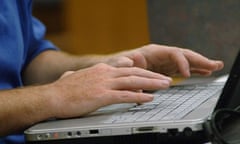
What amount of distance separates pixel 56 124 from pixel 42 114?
0.05 m

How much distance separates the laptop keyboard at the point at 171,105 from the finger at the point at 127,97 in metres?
0.02

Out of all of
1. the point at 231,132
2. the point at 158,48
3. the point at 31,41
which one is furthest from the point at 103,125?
the point at 31,41

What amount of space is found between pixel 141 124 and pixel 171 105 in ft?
0.52

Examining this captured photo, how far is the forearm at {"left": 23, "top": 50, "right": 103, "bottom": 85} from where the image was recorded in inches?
58.6

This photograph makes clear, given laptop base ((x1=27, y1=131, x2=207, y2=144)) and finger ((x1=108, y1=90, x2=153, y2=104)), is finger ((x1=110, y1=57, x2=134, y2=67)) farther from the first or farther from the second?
laptop base ((x1=27, y1=131, x2=207, y2=144))

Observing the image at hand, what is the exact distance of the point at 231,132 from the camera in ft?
2.87

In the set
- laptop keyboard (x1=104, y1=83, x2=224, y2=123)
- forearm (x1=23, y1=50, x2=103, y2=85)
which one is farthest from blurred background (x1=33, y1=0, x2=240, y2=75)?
laptop keyboard (x1=104, y1=83, x2=224, y2=123)

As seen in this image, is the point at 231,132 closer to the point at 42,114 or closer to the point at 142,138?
the point at 142,138

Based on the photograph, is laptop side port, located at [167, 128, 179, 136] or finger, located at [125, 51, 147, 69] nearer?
laptop side port, located at [167, 128, 179, 136]

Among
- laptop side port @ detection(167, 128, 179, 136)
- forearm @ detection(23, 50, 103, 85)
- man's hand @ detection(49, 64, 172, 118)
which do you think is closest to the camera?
laptop side port @ detection(167, 128, 179, 136)

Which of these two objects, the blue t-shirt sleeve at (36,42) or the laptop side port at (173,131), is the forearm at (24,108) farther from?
the blue t-shirt sleeve at (36,42)

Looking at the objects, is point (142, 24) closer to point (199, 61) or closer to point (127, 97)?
point (199, 61)

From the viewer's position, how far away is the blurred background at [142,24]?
149 cm

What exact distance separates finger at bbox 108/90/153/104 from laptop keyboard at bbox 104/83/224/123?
15 millimetres
